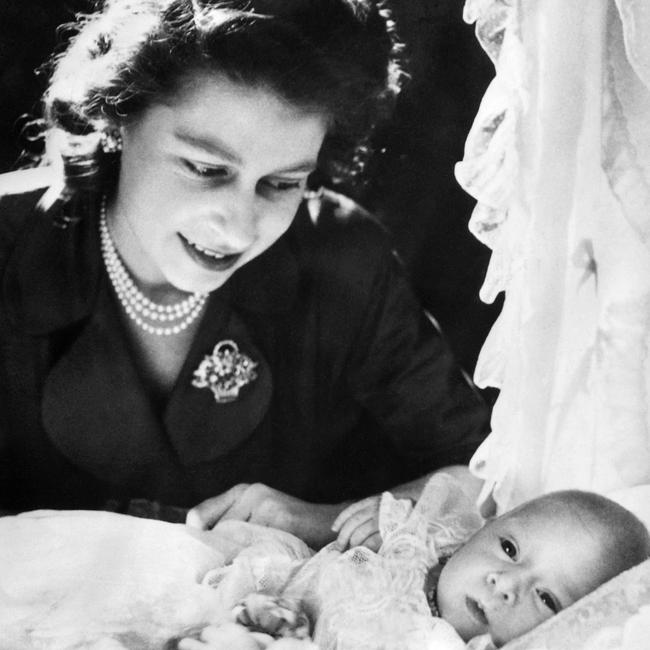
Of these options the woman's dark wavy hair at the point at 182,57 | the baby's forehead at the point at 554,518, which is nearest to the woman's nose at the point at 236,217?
the woman's dark wavy hair at the point at 182,57

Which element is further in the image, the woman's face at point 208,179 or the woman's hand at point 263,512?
the woman's hand at point 263,512

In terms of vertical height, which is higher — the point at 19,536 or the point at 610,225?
the point at 610,225

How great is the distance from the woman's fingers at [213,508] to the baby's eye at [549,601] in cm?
43

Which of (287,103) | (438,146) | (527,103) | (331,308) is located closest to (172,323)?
(331,308)

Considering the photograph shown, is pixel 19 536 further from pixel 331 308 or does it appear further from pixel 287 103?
pixel 287 103

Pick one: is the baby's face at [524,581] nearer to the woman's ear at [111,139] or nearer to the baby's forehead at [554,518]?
the baby's forehead at [554,518]

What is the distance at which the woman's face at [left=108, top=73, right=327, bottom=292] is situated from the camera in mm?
1138

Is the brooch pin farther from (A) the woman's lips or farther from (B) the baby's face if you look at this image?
(B) the baby's face

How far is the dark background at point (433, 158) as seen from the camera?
1.19 m

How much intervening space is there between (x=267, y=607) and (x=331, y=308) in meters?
0.42

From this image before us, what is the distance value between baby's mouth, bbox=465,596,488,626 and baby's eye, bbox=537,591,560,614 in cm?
8

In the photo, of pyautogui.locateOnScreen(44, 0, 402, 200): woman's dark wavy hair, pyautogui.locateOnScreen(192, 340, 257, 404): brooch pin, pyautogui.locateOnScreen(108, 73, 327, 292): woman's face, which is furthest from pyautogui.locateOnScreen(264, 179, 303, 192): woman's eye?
pyautogui.locateOnScreen(192, 340, 257, 404): brooch pin

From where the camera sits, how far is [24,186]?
1.16 meters

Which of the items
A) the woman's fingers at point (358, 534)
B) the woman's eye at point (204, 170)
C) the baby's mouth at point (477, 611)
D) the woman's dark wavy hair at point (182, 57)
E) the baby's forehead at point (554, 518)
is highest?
the woman's dark wavy hair at point (182, 57)
